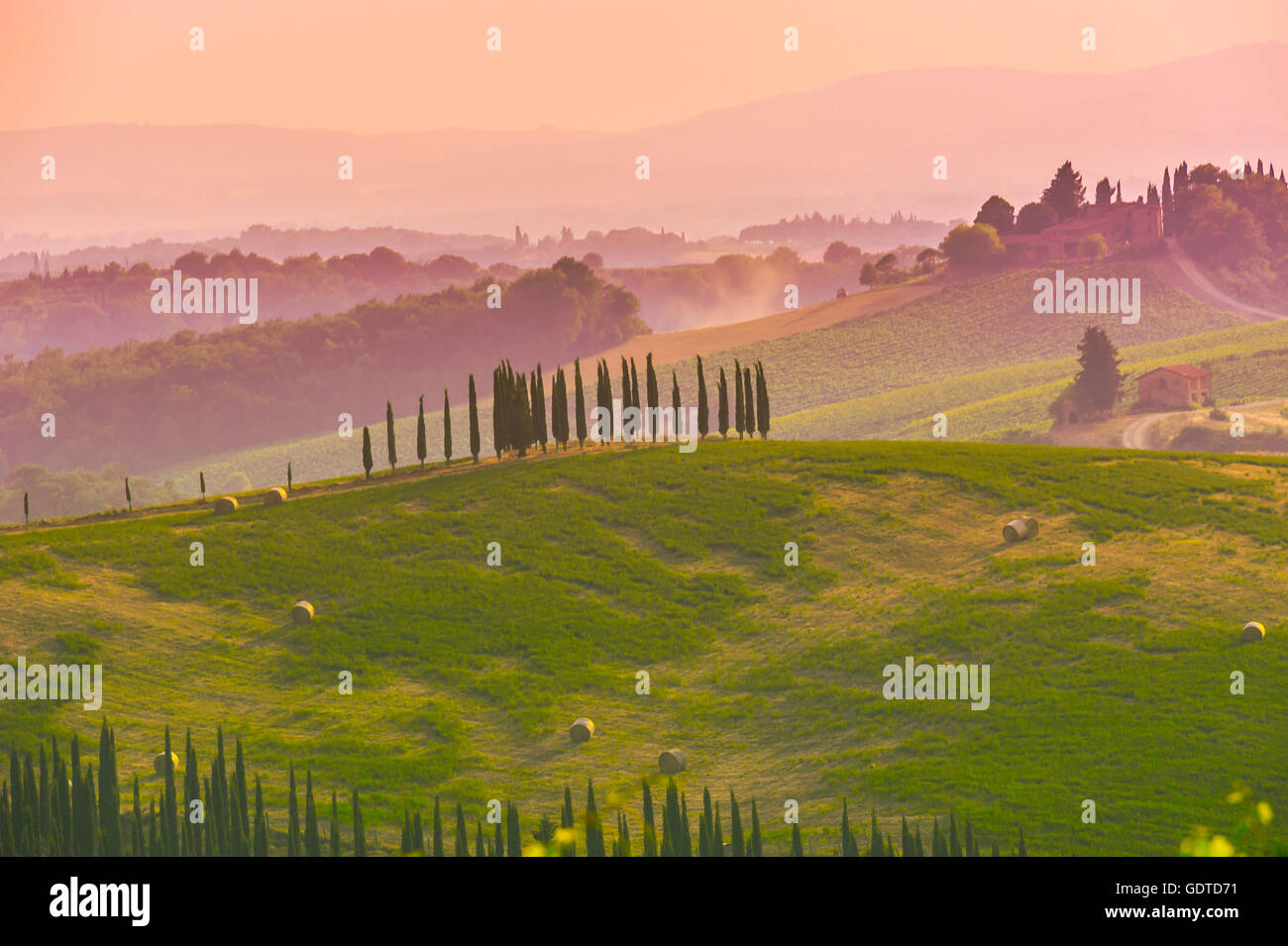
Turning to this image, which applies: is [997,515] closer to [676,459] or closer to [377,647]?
[676,459]

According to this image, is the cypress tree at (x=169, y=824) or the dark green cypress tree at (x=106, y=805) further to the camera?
the dark green cypress tree at (x=106, y=805)

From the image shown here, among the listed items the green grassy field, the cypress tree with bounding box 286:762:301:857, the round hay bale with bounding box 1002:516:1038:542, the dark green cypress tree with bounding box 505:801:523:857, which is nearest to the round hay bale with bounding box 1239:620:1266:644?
the green grassy field

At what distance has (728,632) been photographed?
70.9m

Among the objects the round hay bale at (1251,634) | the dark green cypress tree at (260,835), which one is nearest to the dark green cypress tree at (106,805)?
the dark green cypress tree at (260,835)

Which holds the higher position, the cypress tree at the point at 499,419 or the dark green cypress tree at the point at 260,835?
the cypress tree at the point at 499,419

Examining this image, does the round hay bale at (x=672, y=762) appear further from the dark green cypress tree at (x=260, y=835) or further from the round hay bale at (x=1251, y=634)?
the round hay bale at (x=1251, y=634)

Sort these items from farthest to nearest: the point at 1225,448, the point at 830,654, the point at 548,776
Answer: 1. the point at 1225,448
2. the point at 830,654
3. the point at 548,776

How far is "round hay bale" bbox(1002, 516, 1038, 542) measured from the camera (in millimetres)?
78188

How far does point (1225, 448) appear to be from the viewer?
189125 mm

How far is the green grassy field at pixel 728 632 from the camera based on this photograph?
54469 mm

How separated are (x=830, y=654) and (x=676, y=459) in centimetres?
2983

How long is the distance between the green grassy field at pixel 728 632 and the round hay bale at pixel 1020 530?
1051mm

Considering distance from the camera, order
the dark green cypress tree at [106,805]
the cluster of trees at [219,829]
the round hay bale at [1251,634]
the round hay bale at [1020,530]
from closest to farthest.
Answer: the cluster of trees at [219,829], the dark green cypress tree at [106,805], the round hay bale at [1251,634], the round hay bale at [1020,530]
